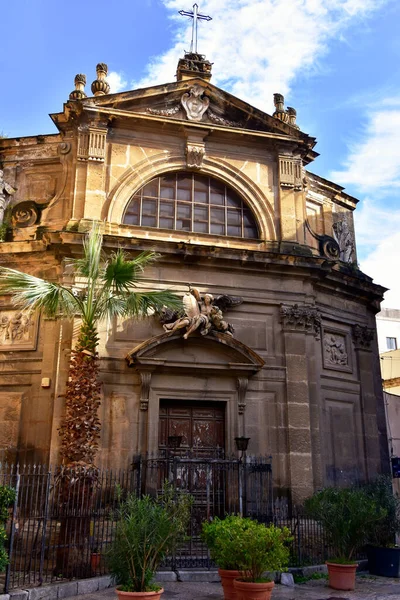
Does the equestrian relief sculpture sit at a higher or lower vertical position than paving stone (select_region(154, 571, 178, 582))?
higher

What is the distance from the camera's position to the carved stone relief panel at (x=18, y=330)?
15625mm

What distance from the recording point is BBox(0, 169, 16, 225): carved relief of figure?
17.0 m

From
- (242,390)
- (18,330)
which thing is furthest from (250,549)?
(18,330)

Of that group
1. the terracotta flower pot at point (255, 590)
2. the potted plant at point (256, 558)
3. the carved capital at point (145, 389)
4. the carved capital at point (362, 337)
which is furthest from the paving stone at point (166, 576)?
the carved capital at point (362, 337)

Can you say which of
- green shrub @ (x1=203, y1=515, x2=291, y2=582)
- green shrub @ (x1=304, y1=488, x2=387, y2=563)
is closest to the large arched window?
green shrub @ (x1=304, y1=488, x2=387, y2=563)

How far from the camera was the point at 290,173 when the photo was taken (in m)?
18.3

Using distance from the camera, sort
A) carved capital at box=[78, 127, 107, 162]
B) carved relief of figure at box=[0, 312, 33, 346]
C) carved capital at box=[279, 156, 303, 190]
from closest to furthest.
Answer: carved relief of figure at box=[0, 312, 33, 346]
carved capital at box=[78, 127, 107, 162]
carved capital at box=[279, 156, 303, 190]

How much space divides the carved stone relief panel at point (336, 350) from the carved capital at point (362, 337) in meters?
0.34

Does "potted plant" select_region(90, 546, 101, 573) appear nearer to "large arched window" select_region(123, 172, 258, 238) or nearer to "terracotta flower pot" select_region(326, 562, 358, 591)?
"terracotta flower pot" select_region(326, 562, 358, 591)

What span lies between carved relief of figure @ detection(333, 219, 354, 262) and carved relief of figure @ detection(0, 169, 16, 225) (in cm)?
1036

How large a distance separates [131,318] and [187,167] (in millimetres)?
5127

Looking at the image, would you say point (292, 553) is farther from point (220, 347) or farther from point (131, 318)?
point (131, 318)

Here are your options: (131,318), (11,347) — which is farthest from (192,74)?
(11,347)

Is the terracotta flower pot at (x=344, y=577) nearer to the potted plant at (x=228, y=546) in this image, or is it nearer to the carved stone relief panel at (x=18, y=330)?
the potted plant at (x=228, y=546)
